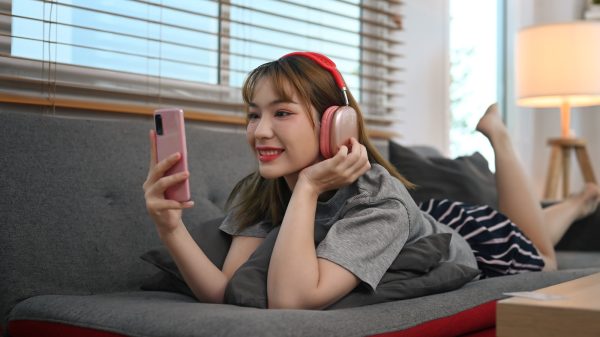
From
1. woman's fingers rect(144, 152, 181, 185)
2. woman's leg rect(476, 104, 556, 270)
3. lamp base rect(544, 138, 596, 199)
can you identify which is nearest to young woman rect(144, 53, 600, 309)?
woman's fingers rect(144, 152, 181, 185)

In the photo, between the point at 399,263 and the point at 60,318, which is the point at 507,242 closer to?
the point at 399,263

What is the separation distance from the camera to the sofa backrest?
1569 mm

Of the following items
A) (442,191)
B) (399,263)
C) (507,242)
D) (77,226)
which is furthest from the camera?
(442,191)

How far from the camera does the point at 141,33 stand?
2246 mm

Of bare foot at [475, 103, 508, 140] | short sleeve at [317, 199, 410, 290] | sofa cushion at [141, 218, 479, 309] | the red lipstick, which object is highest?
bare foot at [475, 103, 508, 140]

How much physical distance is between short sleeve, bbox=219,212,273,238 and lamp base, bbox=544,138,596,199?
7.83ft

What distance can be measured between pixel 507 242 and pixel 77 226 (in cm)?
108

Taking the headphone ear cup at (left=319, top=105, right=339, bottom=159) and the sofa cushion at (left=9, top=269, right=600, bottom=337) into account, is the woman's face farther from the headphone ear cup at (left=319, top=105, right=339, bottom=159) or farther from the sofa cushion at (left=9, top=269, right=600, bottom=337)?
the sofa cushion at (left=9, top=269, right=600, bottom=337)

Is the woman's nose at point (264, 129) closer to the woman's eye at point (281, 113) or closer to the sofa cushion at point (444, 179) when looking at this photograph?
the woman's eye at point (281, 113)

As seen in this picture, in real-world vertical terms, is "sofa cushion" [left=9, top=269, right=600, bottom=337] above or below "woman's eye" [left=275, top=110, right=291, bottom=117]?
below

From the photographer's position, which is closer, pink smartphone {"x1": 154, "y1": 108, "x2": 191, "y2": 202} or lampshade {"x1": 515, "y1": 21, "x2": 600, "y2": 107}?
pink smartphone {"x1": 154, "y1": 108, "x2": 191, "y2": 202}

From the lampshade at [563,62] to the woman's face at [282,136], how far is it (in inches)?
90.5

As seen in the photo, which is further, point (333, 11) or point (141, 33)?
point (333, 11)

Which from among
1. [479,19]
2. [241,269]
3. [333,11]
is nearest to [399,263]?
[241,269]
